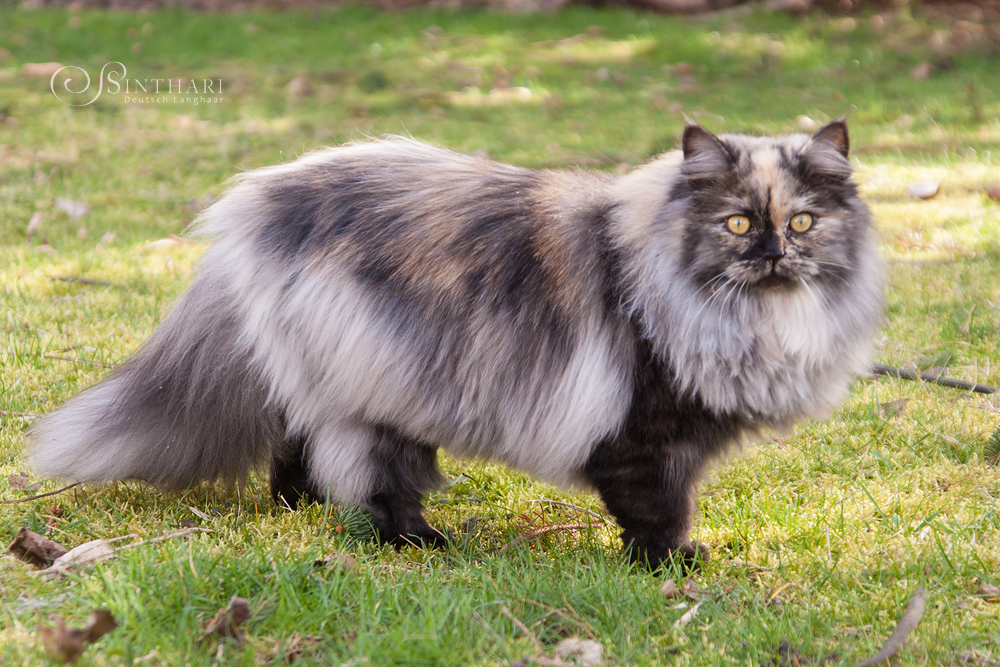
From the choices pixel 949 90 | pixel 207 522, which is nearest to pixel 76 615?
pixel 207 522

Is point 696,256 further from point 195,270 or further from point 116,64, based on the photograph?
point 116,64

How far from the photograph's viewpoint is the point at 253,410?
2.61 meters

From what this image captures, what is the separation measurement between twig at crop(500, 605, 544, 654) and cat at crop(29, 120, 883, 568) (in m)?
0.51

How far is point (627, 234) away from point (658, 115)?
18.2 ft

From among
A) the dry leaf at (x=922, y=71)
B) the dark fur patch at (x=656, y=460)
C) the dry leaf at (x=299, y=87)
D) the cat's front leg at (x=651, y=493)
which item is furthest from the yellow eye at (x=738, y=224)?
the dry leaf at (x=299, y=87)

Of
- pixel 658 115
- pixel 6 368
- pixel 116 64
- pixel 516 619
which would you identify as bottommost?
pixel 516 619

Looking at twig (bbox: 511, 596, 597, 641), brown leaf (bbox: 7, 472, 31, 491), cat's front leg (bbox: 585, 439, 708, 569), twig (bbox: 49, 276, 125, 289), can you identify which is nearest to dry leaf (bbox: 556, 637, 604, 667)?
twig (bbox: 511, 596, 597, 641)

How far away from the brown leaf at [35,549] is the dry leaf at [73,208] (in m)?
3.56

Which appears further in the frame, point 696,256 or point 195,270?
point 195,270

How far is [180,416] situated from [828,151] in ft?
6.44

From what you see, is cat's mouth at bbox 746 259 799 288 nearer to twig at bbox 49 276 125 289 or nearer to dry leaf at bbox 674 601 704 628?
dry leaf at bbox 674 601 704 628

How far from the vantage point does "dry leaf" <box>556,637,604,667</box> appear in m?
2.00

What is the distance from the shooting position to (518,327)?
244 cm

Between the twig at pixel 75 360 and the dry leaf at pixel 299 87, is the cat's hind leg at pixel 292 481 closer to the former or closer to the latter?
the twig at pixel 75 360
